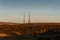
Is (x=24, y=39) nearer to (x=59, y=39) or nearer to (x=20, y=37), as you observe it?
(x=20, y=37)

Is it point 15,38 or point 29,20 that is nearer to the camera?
point 15,38

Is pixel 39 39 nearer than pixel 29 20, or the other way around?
pixel 39 39

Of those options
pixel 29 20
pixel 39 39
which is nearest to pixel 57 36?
pixel 39 39

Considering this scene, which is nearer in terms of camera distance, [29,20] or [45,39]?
[45,39]

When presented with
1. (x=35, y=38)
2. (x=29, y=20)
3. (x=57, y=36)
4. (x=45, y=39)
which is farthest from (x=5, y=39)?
(x=29, y=20)

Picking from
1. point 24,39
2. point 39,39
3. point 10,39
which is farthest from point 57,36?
point 10,39

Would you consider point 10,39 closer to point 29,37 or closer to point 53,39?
point 29,37

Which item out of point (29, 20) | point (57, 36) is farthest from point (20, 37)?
point (29, 20)

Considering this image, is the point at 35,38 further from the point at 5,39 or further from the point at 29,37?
the point at 5,39
